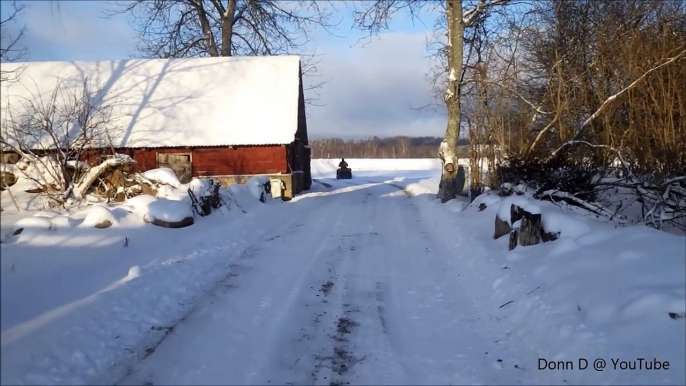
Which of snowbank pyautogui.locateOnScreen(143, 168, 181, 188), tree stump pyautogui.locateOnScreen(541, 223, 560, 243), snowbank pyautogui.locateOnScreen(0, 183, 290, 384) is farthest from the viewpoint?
snowbank pyautogui.locateOnScreen(143, 168, 181, 188)

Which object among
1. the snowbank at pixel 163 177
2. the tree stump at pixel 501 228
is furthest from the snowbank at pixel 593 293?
the snowbank at pixel 163 177

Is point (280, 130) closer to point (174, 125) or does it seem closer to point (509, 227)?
point (174, 125)

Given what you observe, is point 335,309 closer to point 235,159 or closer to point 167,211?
point 167,211

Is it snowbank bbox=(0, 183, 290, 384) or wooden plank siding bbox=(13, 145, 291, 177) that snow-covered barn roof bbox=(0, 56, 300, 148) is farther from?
snowbank bbox=(0, 183, 290, 384)

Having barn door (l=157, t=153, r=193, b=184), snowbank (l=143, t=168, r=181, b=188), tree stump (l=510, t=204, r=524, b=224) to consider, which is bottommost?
tree stump (l=510, t=204, r=524, b=224)

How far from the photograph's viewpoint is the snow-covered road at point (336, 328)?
4.50 metres

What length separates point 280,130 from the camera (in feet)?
75.6

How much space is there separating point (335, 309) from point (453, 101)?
516 inches

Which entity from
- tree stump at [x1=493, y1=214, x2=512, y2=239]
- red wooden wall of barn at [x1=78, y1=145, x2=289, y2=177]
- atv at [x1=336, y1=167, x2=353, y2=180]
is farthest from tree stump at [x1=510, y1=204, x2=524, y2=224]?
atv at [x1=336, y1=167, x2=353, y2=180]

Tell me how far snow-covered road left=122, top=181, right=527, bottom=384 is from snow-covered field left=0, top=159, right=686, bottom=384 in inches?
0.8

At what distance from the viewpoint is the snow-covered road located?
4.50m

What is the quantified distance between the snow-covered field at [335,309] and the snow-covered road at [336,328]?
0.02 metres

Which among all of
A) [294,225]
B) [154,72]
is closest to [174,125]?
[154,72]

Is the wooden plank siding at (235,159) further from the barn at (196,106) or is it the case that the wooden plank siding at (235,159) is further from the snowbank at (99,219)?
the snowbank at (99,219)
